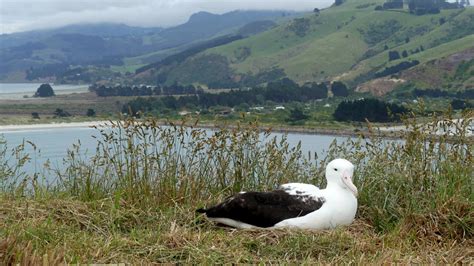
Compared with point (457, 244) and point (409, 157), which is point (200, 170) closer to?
point (409, 157)

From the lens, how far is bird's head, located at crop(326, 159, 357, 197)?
6488 millimetres

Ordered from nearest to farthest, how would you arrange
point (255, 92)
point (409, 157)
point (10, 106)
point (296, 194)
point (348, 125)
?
point (296, 194) < point (409, 157) < point (348, 125) < point (10, 106) < point (255, 92)

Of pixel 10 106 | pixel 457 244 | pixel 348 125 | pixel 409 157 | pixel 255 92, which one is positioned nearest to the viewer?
pixel 457 244

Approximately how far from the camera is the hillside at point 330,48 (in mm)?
143125

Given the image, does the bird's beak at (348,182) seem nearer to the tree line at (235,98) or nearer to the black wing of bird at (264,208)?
the black wing of bird at (264,208)

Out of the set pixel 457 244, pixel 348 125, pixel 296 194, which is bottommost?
pixel 348 125

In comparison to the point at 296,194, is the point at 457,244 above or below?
below

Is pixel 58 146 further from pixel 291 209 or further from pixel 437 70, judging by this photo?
pixel 437 70

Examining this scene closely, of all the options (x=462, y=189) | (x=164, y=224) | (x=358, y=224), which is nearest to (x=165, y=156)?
(x=164, y=224)

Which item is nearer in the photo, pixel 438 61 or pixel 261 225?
pixel 261 225

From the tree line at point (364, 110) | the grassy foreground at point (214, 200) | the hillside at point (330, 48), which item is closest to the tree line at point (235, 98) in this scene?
the tree line at point (364, 110)

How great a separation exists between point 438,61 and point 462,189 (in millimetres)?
113802

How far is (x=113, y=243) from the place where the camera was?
5.36 meters

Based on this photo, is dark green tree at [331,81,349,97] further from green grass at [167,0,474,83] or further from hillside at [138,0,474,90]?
green grass at [167,0,474,83]
